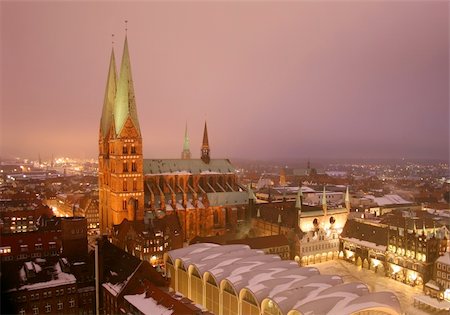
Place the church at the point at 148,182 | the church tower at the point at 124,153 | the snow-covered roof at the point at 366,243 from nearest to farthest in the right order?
the snow-covered roof at the point at 366,243 < the church tower at the point at 124,153 < the church at the point at 148,182

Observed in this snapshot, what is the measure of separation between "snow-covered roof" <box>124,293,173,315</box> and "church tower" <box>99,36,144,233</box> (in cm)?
1786

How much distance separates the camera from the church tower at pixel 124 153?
39750mm

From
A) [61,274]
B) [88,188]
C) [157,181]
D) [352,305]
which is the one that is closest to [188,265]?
[61,274]

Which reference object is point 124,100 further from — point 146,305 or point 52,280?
point 146,305

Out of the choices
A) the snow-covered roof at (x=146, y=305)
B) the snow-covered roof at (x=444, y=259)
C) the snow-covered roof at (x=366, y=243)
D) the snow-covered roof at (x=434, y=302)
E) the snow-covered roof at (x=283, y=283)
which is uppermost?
the snow-covered roof at (x=283, y=283)

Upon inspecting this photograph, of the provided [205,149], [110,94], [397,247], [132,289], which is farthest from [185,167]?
[132,289]

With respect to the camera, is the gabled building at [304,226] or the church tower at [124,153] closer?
Answer: the gabled building at [304,226]

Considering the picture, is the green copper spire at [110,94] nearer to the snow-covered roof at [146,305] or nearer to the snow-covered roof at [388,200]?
the snow-covered roof at [146,305]

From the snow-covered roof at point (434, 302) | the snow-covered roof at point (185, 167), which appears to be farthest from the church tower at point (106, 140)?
the snow-covered roof at point (434, 302)

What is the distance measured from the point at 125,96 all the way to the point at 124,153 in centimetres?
538

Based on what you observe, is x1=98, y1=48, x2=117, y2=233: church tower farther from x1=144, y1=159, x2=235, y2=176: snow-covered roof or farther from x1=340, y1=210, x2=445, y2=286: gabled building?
x1=340, y1=210, x2=445, y2=286: gabled building

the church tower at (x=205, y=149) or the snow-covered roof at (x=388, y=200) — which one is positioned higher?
the church tower at (x=205, y=149)

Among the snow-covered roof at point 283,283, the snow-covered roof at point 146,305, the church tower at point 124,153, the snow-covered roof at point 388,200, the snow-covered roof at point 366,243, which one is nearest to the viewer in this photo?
the snow-covered roof at point 146,305

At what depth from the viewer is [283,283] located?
23.6m
